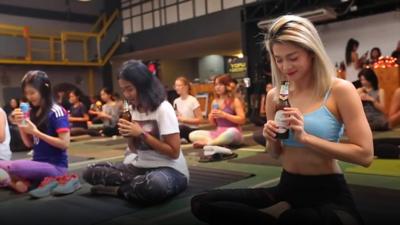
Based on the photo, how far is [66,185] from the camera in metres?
3.19

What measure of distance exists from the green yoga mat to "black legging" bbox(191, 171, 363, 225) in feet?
6.51

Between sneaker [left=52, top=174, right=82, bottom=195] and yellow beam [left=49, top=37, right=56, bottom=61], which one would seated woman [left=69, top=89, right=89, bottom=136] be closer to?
sneaker [left=52, top=174, right=82, bottom=195]

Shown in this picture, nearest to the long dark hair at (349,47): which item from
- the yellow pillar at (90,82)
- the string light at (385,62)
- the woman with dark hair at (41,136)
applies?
the string light at (385,62)

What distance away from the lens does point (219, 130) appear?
17.9 feet

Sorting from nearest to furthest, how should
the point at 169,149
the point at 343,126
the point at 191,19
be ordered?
1. the point at 343,126
2. the point at 169,149
3. the point at 191,19

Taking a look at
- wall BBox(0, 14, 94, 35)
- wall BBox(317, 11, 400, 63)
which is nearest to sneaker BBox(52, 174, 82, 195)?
wall BBox(317, 11, 400, 63)

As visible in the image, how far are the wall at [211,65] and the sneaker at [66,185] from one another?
1484 cm

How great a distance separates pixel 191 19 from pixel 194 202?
10.7 meters

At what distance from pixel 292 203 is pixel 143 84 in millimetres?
1442

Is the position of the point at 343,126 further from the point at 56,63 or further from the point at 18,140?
the point at 56,63

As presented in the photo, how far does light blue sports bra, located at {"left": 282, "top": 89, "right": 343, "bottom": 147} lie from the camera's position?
1640 mm

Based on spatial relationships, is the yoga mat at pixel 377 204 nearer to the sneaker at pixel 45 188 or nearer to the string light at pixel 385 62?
the sneaker at pixel 45 188

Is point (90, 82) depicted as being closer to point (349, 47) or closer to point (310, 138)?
point (349, 47)

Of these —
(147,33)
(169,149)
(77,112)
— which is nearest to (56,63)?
(147,33)
